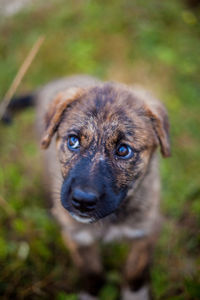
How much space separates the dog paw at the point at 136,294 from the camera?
344cm

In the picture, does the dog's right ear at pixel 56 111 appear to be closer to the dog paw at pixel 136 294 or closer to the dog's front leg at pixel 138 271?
the dog's front leg at pixel 138 271

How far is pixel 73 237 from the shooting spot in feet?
11.1

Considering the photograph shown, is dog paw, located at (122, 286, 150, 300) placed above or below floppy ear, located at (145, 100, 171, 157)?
below

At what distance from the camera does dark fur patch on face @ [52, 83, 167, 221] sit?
96.0 inches

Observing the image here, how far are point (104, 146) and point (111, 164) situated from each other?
0.17 m

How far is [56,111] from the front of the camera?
2.97 meters

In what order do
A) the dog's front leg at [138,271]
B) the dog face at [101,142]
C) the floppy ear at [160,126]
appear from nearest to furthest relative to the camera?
1. the dog face at [101,142]
2. the floppy ear at [160,126]
3. the dog's front leg at [138,271]

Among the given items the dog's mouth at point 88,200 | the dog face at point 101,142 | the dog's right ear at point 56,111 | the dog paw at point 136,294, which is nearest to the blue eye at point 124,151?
the dog face at point 101,142

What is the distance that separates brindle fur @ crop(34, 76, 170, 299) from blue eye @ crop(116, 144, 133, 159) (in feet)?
0.14

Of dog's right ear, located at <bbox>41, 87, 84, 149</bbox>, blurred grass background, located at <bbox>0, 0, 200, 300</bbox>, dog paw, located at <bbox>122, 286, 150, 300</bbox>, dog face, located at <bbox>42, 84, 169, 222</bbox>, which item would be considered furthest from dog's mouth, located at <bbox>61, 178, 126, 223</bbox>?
dog paw, located at <bbox>122, 286, 150, 300</bbox>

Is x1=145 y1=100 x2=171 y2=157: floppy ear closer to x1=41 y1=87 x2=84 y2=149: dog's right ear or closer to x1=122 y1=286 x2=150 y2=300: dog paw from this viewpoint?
x1=41 y1=87 x2=84 y2=149: dog's right ear

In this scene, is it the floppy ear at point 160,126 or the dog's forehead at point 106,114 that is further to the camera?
the floppy ear at point 160,126

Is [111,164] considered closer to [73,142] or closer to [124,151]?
[124,151]

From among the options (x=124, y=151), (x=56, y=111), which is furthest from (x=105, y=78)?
(x=124, y=151)
